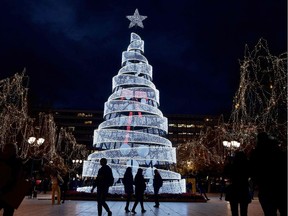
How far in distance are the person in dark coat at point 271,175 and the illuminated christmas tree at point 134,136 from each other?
2209 cm

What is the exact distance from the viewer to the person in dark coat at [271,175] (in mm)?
6922

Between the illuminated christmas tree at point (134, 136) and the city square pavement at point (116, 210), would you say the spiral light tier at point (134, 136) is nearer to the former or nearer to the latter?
the illuminated christmas tree at point (134, 136)

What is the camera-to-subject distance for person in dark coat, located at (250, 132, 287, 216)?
6922 millimetres

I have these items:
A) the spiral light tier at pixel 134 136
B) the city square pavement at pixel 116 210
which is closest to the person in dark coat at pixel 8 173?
the city square pavement at pixel 116 210

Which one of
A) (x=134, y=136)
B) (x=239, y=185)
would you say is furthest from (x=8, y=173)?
(x=134, y=136)

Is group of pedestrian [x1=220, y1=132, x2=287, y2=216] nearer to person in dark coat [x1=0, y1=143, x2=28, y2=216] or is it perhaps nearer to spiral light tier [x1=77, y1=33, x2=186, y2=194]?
person in dark coat [x1=0, y1=143, x2=28, y2=216]

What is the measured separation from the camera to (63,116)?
125375 millimetres

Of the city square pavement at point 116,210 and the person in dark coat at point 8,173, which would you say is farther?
the city square pavement at point 116,210

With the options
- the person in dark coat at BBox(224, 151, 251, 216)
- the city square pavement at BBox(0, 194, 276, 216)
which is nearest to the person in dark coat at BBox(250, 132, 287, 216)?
the person in dark coat at BBox(224, 151, 251, 216)

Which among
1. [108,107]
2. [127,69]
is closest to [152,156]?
[108,107]

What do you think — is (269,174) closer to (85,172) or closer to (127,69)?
(85,172)

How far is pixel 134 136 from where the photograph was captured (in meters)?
29.6

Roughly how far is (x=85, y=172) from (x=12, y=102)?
490 inches

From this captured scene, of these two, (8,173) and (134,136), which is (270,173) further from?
(134,136)
